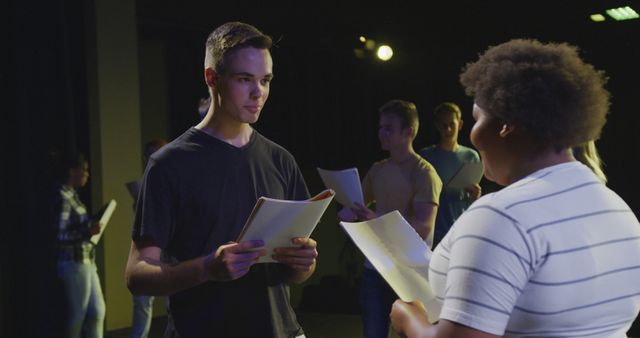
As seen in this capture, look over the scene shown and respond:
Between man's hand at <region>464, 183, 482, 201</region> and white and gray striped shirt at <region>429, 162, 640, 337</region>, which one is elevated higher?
white and gray striped shirt at <region>429, 162, 640, 337</region>

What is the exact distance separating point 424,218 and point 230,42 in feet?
6.80

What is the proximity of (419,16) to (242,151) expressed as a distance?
6.77 m

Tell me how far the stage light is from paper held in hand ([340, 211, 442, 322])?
6.54 meters

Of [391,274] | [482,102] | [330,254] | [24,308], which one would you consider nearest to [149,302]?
[24,308]

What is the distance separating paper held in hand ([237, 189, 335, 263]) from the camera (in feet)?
5.82

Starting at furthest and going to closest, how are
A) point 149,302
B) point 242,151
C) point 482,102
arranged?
point 149,302
point 242,151
point 482,102

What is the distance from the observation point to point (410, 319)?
57.4 inches

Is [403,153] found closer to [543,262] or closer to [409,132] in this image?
[409,132]

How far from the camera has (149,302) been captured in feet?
18.1

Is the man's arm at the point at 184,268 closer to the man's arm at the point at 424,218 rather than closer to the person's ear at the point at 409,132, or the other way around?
the man's arm at the point at 424,218

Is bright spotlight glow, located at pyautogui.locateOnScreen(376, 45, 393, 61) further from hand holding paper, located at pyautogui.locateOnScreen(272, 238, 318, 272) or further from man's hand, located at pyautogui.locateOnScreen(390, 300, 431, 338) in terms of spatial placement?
man's hand, located at pyautogui.locateOnScreen(390, 300, 431, 338)

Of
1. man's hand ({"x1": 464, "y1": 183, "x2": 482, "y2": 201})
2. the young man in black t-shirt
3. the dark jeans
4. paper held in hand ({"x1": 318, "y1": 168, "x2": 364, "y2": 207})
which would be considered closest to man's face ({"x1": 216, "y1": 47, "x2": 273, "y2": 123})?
the young man in black t-shirt

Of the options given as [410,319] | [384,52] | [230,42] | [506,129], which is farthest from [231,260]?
[384,52]

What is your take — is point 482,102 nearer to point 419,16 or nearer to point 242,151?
point 242,151
